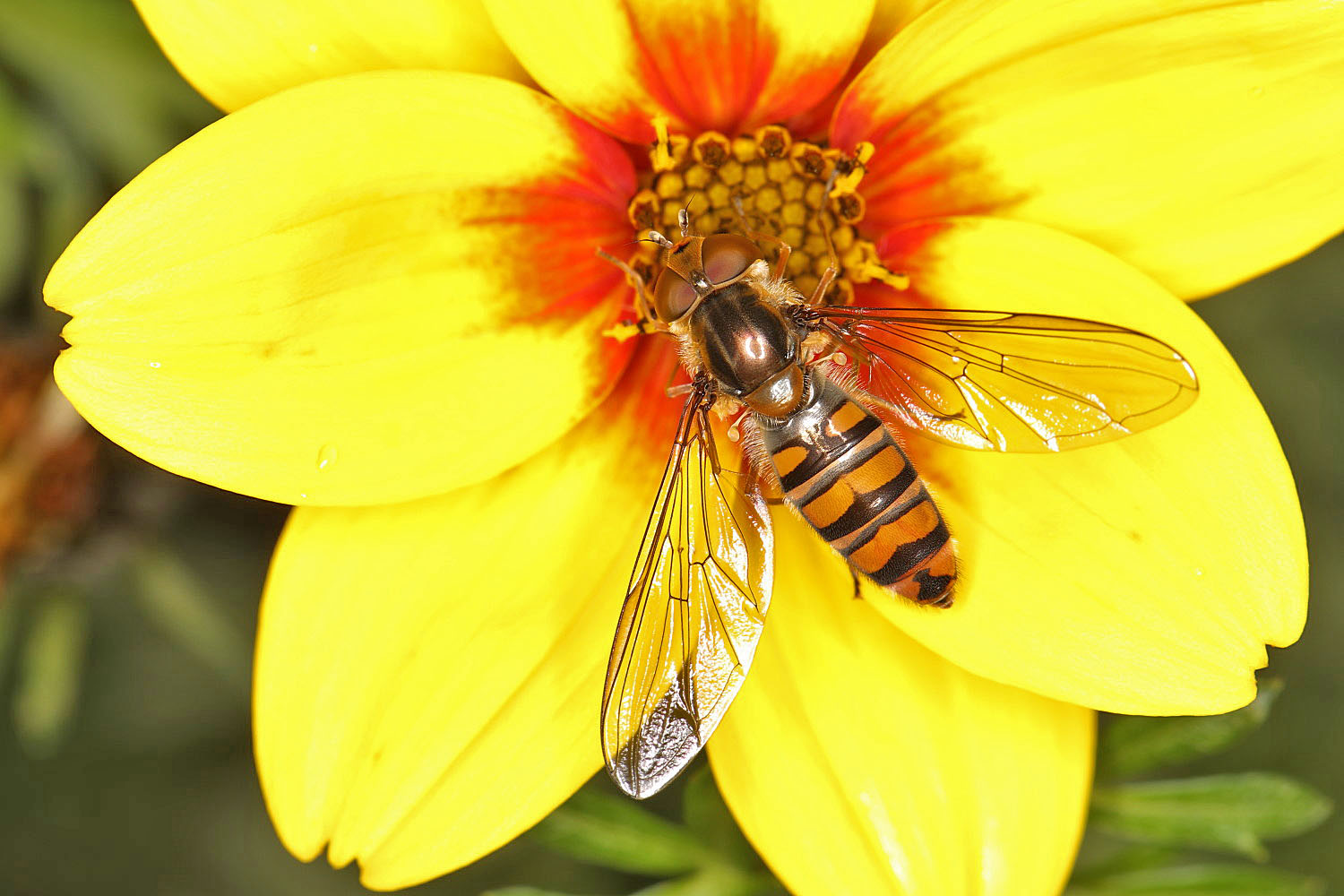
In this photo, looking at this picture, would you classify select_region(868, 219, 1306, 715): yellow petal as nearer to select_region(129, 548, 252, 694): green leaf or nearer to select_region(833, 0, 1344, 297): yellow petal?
select_region(833, 0, 1344, 297): yellow petal

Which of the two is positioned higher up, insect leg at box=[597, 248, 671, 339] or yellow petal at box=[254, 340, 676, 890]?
insect leg at box=[597, 248, 671, 339]

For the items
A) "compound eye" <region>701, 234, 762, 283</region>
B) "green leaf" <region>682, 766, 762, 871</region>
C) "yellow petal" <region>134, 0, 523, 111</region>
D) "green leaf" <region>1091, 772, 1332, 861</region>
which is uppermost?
"yellow petal" <region>134, 0, 523, 111</region>

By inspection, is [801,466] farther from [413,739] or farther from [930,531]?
[413,739]

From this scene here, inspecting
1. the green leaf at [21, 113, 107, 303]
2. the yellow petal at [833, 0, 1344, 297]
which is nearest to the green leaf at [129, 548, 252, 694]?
the green leaf at [21, 113, 107, 303]

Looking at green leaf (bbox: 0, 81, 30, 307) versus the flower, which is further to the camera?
green leaf (bbox: 0, 81, 30, 307)

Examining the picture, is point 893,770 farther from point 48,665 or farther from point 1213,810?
point 48,665

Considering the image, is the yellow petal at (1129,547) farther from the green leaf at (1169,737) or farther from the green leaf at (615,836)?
the green leaf at (615,836)

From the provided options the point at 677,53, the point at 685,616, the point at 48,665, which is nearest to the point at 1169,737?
the point at 685,616

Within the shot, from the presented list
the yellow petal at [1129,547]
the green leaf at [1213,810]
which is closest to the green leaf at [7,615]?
the yellow petal at [1129,547]
